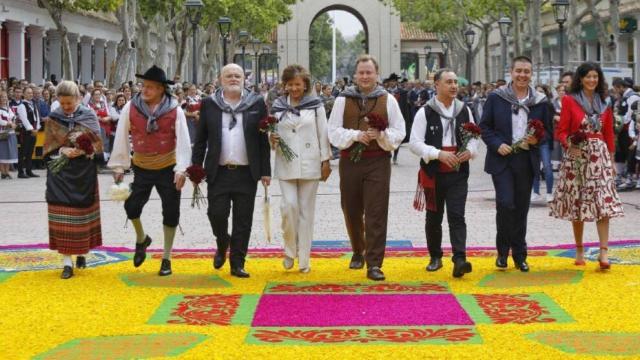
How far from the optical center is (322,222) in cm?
1412

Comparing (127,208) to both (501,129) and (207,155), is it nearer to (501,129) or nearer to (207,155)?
(207,155)

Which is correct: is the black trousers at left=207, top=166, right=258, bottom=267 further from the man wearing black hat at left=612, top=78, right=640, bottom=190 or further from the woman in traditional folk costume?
the man wearing black hat at left=612, top=78, right=640, bottom=190

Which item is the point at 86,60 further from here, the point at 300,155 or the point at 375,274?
the point at 375,274

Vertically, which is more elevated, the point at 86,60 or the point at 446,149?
the point at 86,60

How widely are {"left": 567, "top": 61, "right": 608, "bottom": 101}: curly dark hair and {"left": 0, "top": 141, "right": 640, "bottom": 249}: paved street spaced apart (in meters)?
2.24

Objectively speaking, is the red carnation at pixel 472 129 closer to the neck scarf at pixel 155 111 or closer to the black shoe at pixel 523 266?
the black shoe at pixel 523 266

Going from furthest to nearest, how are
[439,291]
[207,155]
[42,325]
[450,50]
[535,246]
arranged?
1. [450,50]
2. [535,246]
3. [207,155]
4. [439,291]
5. [42,325]

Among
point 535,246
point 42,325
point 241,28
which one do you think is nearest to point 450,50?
point 241,28

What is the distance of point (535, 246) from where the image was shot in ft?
38.3

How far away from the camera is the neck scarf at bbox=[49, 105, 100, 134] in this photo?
33.1 feet

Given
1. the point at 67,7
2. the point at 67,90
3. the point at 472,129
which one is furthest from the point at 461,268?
the point at 67,7

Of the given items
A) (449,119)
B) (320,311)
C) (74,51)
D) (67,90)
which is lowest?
(320,311)

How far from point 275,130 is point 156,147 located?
100cm

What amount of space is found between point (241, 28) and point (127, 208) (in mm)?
53591
